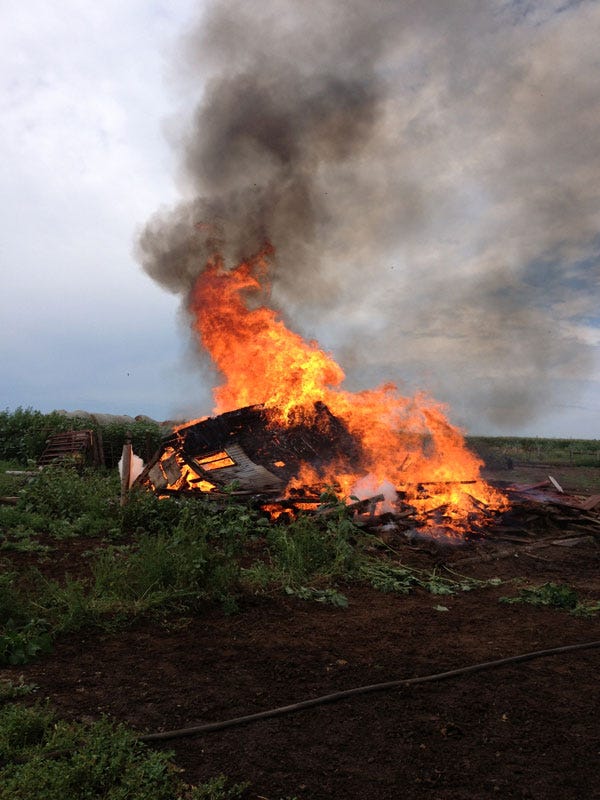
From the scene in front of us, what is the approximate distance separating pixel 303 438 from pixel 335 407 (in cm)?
140

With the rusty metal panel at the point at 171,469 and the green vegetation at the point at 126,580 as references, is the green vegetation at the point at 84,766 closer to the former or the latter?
the green vegetation at the point at 126,580

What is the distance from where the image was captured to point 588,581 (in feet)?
31.7

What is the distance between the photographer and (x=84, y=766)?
134 inches

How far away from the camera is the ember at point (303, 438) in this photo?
13.4m

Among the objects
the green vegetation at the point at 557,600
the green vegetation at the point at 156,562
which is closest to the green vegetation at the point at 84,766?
the green vegetation at the point at 156,562

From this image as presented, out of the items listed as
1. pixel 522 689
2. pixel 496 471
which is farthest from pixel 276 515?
pixel 496 471

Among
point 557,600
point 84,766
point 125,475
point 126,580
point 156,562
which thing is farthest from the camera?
point 125,475

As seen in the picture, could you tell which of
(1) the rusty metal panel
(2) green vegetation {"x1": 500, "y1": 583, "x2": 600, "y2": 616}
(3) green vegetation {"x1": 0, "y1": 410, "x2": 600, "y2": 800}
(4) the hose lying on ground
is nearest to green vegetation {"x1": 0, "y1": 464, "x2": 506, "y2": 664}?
(3) green vegetation {"x1": 0, "y1": 410, "x2": 600, "y2": 800}

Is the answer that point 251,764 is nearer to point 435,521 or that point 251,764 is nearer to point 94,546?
point 94,546

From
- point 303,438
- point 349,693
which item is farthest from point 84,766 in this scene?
point 303,438

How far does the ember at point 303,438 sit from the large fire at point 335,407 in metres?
0.03

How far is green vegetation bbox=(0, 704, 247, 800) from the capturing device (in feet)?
10.7

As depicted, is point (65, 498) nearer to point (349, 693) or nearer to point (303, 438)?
point (303, 438)

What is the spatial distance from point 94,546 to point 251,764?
765 cm
